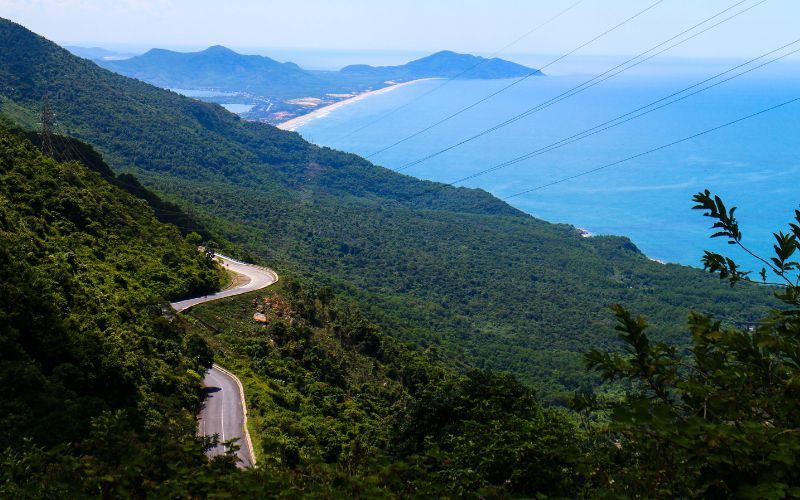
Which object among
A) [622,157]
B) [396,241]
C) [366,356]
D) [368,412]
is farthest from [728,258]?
[622,157]

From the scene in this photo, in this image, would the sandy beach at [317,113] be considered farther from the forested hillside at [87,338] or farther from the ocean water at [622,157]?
the forested hillside at [87,338]

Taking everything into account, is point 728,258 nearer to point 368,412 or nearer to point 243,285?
point 368,412

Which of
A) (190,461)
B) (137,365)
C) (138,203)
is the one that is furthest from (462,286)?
(190,461)

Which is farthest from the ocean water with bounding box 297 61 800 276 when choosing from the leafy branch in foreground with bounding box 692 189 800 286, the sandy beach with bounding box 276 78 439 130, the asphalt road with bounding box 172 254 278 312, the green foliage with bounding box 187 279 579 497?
the leafy branch in foreground with bounding box 692 189 800 286

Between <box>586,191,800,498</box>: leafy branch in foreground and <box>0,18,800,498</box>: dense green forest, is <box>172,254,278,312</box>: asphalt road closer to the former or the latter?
<box>0,18,800,498</box>: dense green forest

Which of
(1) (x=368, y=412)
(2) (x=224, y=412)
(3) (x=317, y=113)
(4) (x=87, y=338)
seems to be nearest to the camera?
(4) (x=87, y=338)

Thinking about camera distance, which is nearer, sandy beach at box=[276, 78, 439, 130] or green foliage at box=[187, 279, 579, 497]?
green foliage at box=[187, 279, 579, 497]

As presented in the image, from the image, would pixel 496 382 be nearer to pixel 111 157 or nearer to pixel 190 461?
pixel 190 461
